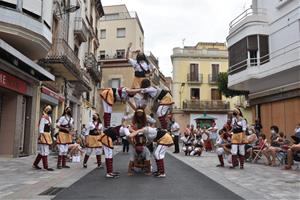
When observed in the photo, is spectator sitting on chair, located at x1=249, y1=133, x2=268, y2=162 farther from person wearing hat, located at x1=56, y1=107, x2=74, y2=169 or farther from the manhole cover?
the manhole cover

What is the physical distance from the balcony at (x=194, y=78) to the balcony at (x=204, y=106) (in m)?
2.87

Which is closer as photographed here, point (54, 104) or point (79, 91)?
point (54, 104)

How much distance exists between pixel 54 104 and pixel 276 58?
43.1 feet

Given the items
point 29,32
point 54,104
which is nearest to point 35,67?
point 29,32

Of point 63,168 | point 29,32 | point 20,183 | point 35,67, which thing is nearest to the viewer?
point 20,183

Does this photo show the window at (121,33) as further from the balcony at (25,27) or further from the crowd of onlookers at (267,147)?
the crowd of onlookers at (267,147)

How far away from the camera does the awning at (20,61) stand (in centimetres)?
1396

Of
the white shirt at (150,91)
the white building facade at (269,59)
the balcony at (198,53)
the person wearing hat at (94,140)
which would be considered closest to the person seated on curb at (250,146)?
the white building facade at (269,59)

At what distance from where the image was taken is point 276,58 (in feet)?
72.9

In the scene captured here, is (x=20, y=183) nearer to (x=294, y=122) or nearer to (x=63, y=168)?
(x=63, y=168)

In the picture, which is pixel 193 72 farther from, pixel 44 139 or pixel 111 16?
pixel 44 139

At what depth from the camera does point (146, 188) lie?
8703 mm

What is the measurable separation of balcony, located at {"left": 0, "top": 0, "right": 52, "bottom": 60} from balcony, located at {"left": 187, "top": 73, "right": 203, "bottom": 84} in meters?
38.1

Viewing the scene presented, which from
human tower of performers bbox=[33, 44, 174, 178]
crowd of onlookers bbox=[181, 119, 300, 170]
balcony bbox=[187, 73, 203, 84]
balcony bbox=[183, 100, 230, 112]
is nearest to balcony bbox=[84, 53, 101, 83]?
balcony bbox=[183, 100, 230, 112]
